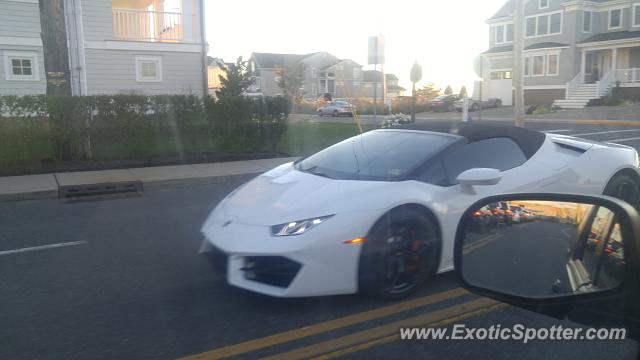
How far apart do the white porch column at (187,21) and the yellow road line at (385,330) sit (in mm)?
19986

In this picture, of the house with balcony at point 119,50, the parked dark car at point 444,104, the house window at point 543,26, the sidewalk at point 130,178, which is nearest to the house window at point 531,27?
the house window at point 543,26

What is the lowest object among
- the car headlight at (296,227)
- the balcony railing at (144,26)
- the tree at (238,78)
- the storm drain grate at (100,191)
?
the storm drain grate at (100,191)

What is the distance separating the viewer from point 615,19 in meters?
38.4

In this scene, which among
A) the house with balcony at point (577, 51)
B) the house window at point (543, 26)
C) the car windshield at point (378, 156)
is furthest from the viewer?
the house window at point (543, 26)

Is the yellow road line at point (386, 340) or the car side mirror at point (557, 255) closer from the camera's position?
the car side mirror at point (557, 255)

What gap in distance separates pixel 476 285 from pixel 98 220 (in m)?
6.65

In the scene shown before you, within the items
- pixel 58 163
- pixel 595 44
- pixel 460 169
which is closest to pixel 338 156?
pixel 460 169

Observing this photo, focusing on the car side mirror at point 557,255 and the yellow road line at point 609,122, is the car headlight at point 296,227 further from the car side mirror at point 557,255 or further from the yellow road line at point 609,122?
the yellow road line at point 609,122

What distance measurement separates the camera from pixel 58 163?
12.2 meters

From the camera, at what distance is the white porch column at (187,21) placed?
2189 centimetres

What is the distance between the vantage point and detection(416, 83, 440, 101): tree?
47062 millimetres

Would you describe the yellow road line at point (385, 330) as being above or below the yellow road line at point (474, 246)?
below

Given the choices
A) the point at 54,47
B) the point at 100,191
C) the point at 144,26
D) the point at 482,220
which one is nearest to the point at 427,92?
the point at 144,26

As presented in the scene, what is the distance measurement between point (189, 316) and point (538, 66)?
141ft
